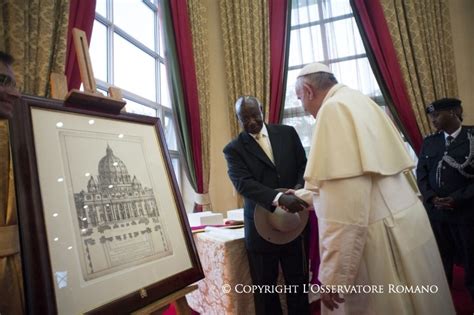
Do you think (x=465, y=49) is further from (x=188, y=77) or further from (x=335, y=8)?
(x=188, y=77)

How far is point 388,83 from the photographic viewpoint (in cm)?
354

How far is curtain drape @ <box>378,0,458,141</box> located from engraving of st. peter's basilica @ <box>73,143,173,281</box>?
11.2ft

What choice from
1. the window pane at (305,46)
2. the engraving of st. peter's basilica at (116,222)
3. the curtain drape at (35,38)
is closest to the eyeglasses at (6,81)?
the engraving of st. peter's basilica at (116,222)

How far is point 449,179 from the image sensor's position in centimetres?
241

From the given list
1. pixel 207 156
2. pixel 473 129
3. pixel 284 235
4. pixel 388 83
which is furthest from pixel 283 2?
pixel 284 235

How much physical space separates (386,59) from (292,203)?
284cm

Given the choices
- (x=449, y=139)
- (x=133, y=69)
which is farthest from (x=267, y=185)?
(x=133, y=69)

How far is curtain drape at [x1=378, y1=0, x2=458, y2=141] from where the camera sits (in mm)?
3422

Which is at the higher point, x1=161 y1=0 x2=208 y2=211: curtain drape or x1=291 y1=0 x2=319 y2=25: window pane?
x1=291 y1=0 x2=319 y2=25: window pane

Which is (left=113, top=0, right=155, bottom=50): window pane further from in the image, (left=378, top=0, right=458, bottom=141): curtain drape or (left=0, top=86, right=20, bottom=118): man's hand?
(left=378, top=0, right=458, bottom=141): curtain drape

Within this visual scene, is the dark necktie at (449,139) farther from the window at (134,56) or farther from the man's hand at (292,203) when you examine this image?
the window at (134,56)

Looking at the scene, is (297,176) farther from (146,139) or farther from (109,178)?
(109,178)

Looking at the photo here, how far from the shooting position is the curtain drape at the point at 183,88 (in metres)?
3.50

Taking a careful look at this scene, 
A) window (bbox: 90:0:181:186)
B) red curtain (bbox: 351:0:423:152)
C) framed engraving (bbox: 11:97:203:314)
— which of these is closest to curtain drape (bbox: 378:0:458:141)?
red curtain (bbox: 351:0:423:152)
